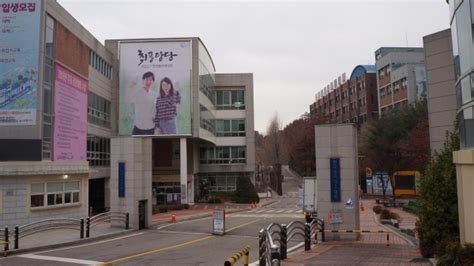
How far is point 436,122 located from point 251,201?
40.2 m

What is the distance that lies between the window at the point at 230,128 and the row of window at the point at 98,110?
19.6m

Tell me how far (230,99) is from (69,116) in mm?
32442

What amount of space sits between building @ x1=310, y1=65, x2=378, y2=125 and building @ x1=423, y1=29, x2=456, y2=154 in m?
58.2

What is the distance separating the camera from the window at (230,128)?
203 feet

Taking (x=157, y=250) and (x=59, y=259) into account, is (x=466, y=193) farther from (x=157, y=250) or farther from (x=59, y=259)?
(x=59, y=259)

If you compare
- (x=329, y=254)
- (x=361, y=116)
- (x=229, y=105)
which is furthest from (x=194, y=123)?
(x=361, y=116)

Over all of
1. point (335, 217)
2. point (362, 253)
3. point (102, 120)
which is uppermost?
point (102, 120)

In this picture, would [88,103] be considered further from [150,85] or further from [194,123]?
[194,123]

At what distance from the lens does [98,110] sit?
4178 cm

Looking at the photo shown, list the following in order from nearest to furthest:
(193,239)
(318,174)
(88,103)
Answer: (318,174) < (193,239) < (88,103)

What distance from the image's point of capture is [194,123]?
154 ft

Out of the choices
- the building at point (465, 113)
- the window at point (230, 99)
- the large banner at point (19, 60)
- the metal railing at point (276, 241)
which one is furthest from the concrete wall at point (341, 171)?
the window at point (230, 99)

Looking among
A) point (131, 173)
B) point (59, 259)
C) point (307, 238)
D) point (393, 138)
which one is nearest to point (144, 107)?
point (131, 173)

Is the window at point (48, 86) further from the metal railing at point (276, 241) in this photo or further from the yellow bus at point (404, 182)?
the yellow bus at point (404, 182)
